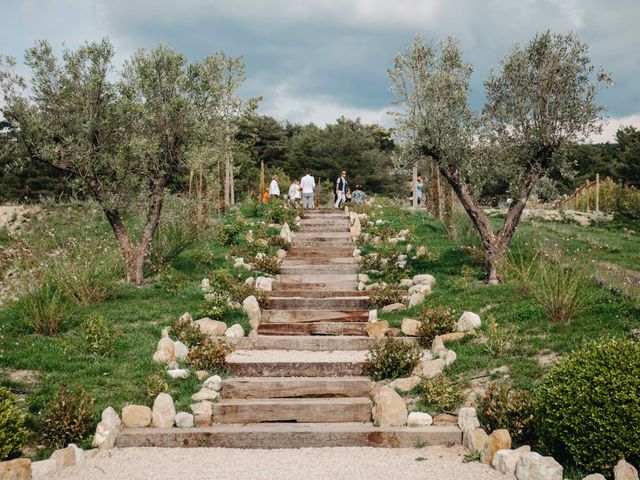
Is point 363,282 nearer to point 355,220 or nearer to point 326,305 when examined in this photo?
point 326,305

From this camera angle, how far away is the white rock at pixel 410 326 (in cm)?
1013

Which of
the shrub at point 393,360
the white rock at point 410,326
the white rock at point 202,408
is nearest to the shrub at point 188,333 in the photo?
the white rock at point 202,408

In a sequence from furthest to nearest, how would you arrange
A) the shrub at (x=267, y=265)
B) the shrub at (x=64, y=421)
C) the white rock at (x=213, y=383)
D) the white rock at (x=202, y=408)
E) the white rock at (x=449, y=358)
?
the shrub at (x=267, y=265), the white rock at (x=449, y=358), the white rock at (x=213, y=383), the white rock at (x=202, y=408), the shrub at (x=64, y=421)

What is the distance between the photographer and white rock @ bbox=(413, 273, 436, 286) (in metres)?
12.5

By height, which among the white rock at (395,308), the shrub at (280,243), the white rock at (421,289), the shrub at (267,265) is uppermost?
the shrub at (280,243)

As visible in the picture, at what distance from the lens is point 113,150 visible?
13.1m

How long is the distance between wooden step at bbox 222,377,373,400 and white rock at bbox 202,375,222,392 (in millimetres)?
75

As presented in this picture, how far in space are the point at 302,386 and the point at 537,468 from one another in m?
3.67

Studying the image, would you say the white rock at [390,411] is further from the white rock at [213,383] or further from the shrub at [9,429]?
the shrub at [9,429]

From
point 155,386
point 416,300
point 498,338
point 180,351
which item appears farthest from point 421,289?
point 155,386

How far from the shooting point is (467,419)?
695 centimetres

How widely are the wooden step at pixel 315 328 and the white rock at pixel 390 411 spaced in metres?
3.48

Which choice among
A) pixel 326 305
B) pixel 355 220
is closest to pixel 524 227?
pixel 355 220

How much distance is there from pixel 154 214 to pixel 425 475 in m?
9.62
